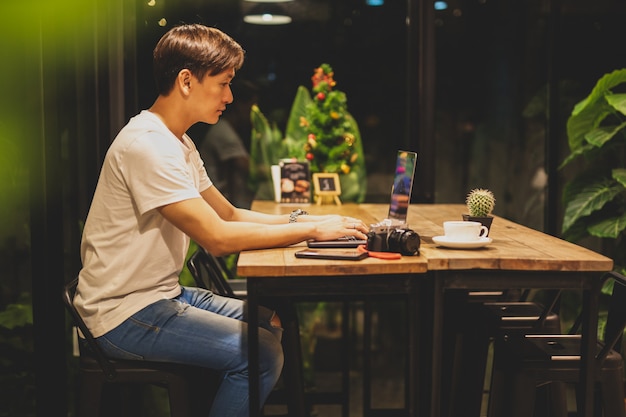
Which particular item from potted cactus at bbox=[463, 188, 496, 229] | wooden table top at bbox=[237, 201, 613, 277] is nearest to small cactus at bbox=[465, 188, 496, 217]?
potted cactus at bbox=[463, 188, 496, 229]

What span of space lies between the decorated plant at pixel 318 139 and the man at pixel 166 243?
1643 mm

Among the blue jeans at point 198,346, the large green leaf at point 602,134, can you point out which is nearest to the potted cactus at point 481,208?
the blue jeans at point 198,346

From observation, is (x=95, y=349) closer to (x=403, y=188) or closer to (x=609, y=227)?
(x=403, y=188)

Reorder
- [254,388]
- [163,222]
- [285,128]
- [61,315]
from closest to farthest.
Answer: [254,388]
[163,222]
[61,315]
[285,128]

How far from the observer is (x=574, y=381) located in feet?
7.20

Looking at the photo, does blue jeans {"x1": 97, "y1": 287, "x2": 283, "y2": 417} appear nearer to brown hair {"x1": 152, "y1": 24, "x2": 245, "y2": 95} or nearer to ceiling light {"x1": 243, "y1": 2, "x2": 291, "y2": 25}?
brown hair {"x1": 152, "y1": 24, "x2": 245, "y2": 95}

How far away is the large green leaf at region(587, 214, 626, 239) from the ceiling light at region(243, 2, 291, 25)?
1953 mm

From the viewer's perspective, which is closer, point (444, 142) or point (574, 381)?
point (574, 381)

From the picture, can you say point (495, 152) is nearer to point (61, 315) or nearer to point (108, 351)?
point (61, 315)

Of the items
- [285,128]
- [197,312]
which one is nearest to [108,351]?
[197,312]

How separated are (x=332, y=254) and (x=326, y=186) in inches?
72.5

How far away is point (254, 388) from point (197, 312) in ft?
1.04

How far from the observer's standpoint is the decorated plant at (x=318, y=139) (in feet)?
13.2

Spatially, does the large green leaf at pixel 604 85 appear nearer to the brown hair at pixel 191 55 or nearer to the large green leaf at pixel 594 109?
the large green leaf at pixel 594 109
